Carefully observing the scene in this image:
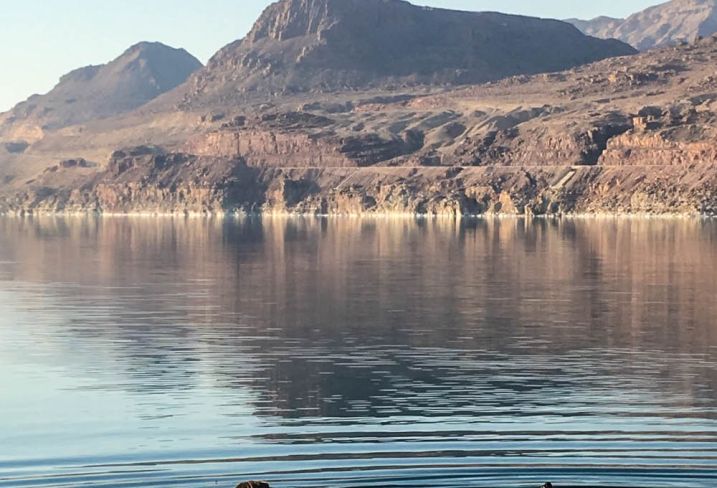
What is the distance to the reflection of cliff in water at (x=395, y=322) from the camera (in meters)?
37.5

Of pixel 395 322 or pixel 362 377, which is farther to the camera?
pixel 395 322

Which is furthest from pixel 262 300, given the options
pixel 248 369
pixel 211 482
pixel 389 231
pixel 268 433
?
pixel 389 231

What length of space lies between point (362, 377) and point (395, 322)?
50.9ft

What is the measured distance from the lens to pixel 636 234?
461ft

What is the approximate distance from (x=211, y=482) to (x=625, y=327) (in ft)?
98.7

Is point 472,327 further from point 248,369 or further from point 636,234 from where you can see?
point 636,234

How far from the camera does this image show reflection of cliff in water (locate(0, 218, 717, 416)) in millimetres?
37531

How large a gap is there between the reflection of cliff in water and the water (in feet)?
0.54

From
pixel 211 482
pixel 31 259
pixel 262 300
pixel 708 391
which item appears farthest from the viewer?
pixel 31 259

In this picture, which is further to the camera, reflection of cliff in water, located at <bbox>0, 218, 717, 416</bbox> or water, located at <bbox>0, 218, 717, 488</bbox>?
reflection of cliff in water, located at <bbox>0, 218, 717, 416</bbox>

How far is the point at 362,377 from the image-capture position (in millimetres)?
39219

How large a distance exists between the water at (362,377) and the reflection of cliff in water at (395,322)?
0.54 ft

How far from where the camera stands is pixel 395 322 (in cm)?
5466

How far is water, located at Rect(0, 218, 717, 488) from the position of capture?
26969mm
